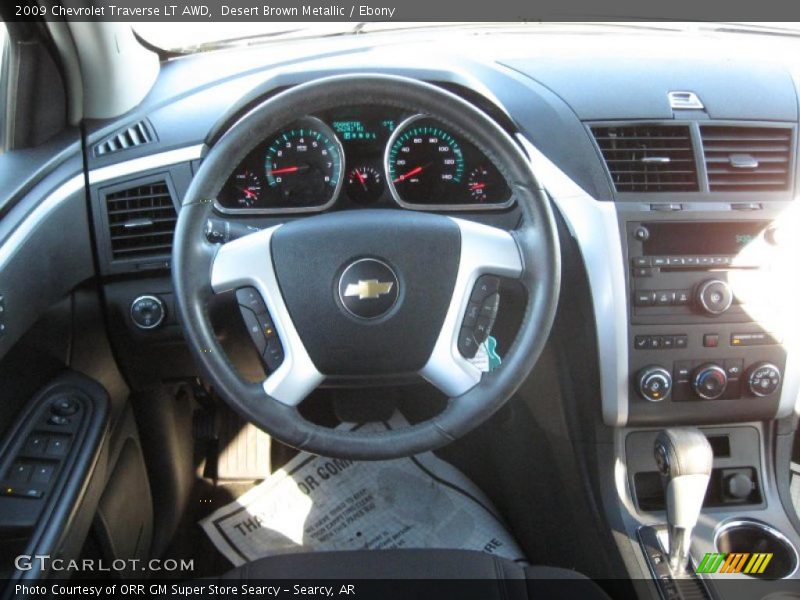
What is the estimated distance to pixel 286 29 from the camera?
79.9 inches

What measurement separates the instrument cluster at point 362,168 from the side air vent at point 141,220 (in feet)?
0.63

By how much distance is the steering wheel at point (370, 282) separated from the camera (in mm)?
1398

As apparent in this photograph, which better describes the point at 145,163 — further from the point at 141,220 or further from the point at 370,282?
the point at 370,282

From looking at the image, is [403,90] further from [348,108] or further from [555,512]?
[555,512]

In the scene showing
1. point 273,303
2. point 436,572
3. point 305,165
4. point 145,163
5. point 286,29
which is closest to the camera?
point 273,303

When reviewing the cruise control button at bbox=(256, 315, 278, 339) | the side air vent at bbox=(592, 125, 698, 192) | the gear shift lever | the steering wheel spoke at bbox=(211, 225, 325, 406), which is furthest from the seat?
the side air vent at bbox=(592, 125, 698, 192)

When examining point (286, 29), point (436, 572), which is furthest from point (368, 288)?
point (286, 29)

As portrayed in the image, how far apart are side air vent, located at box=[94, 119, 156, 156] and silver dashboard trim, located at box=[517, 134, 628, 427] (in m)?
0.82

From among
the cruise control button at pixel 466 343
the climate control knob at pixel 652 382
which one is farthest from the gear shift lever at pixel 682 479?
the cruise control button at pixel 466 343

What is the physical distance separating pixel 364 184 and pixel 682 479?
88 centimetres

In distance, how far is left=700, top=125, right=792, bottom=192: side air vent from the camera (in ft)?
5.88

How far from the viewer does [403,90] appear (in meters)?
1.41

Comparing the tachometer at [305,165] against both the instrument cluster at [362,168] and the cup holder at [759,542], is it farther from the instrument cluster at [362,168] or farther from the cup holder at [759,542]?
the cup holder at [759,542]

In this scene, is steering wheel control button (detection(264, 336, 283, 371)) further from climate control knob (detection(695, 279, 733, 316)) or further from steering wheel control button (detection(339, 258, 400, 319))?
climate control knob (detection(695, 279, 733, 316))
